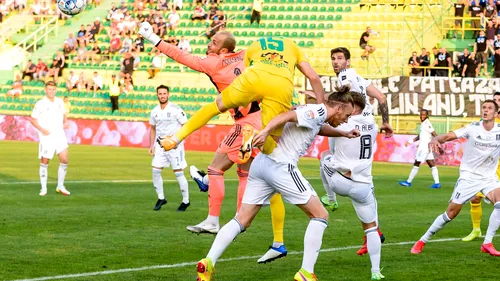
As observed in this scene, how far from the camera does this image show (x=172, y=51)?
1123 cm

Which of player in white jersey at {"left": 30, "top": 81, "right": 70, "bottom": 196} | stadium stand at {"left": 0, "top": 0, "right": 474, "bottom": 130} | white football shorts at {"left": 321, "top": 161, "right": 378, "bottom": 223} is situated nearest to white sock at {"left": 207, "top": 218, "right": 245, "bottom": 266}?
white football shorts at {"left": 321, "top": 161, "right": 378, "bottom": 223}

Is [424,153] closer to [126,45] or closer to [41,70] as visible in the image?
[126,45]

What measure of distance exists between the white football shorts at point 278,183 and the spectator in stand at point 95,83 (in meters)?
35.1

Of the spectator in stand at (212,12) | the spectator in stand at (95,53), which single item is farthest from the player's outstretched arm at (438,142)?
the spectator in stand at (95,53)

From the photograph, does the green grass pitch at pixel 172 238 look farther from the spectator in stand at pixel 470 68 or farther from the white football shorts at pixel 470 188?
the spectator in stand at pixel 470 68

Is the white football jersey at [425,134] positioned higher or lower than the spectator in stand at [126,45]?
lower

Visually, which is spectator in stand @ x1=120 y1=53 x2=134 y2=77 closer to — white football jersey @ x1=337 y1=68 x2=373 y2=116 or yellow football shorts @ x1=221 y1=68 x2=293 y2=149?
white football jersey @ x1=337 y1=68 x2=373 y2=116

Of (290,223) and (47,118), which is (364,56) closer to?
(47,118)

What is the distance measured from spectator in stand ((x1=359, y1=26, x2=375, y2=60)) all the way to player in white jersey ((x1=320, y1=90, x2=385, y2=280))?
2708cm

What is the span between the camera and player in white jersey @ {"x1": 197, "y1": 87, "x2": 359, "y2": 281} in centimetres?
911

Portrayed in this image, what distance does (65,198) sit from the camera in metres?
18.1

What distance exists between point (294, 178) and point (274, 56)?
1.39 m

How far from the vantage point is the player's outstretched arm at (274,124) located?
8820mm

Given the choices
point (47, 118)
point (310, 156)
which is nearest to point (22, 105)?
point (310, 156)
